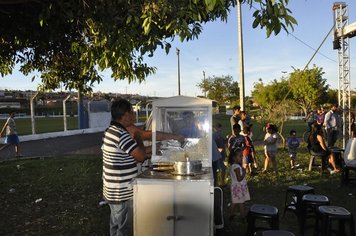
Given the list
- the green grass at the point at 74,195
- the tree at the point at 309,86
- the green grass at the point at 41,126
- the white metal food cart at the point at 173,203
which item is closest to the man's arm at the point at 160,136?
the white metal food cart at the point at 173,203

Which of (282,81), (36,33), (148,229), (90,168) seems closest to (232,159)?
(148,229)

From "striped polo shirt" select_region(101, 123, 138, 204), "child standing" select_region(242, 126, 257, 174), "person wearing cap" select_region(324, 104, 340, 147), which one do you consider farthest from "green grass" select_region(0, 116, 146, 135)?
"striped polo shirt" select_region(101, 123, 138, 204)

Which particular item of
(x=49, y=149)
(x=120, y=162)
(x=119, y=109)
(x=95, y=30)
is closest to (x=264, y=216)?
(x=120, y=162)

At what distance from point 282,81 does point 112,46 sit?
50.5m

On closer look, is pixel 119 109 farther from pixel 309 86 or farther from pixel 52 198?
pixel 309 86

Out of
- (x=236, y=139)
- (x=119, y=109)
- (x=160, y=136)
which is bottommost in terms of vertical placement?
(x=236, y=139)

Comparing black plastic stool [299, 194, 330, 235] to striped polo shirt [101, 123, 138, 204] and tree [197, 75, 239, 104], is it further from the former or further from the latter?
tree [197, 75, 239, 104]

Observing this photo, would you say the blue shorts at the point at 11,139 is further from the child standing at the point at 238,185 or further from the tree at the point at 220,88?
the tree at the point at 220,88

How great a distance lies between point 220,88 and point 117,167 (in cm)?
5354

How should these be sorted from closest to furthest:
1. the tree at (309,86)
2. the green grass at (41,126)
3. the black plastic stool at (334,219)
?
the black plastic stool at (334,219)
the green grass at (41,126)
the tree at (309,86)

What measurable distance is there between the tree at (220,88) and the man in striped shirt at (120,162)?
52.7 metres

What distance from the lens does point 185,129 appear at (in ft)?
16.6

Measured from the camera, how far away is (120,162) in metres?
4.11

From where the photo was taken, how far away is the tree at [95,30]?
3.66 meters
